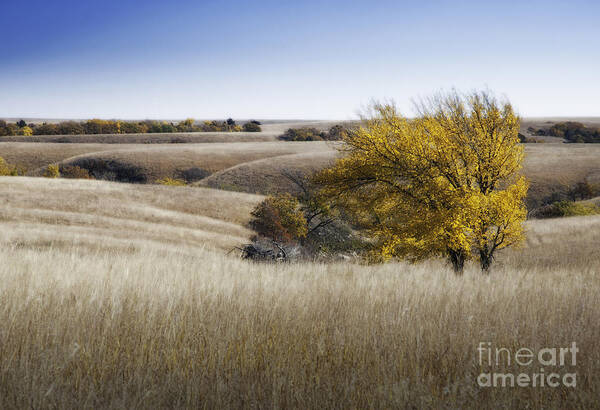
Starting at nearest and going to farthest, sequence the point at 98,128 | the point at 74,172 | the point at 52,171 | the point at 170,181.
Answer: the point at 170,181
the point at 52,171
the point at 74,172
the point at 98,128

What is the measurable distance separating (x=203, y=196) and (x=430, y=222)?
35904 millimetres

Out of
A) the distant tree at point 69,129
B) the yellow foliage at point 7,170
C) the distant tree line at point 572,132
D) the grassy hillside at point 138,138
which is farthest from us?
the distant tree at point 69,129

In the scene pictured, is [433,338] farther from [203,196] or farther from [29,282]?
[203,196]

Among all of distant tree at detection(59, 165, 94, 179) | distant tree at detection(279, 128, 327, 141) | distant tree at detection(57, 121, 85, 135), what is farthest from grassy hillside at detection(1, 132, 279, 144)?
distant tree at detection(59, 165, 94, 179)

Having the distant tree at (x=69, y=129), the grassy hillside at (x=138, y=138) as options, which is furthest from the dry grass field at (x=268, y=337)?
the distant tree at (x=69, y=129)

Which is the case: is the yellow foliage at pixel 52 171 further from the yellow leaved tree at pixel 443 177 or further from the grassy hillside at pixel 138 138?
the yellow leaved tree at pixel 443 177

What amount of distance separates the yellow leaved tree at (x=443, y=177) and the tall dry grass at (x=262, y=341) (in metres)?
10.2

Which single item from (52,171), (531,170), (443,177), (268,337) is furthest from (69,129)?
(268,337)

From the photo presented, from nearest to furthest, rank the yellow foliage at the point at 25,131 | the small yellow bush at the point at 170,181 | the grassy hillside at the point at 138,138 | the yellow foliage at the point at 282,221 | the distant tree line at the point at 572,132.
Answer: the yellow foliage at the point at 282,221, the small yellow bush at the point at 170,181, the grassy hillside at the point at 138,138, the distant tree line at the point at 572,132, the yellow foliage at the point at 25,131

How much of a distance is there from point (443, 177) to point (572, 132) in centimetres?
13661

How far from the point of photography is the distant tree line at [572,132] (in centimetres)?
11560

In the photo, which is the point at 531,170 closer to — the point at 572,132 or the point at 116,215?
the point at 116,215

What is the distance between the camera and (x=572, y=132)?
13000 cm

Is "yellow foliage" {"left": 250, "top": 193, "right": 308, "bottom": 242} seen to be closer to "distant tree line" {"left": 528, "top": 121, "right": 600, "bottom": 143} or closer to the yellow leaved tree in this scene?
the yellow leaved tree
